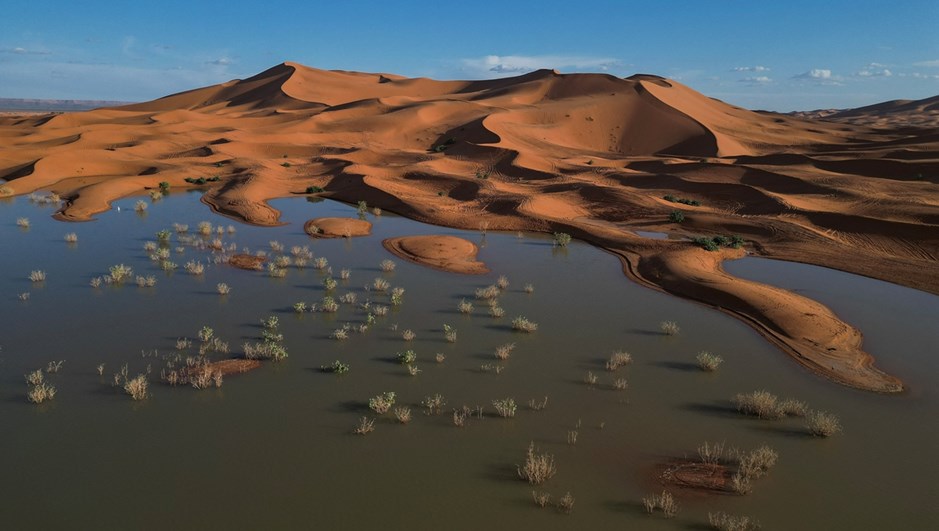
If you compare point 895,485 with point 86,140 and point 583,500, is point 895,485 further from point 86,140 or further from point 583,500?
point 86,140

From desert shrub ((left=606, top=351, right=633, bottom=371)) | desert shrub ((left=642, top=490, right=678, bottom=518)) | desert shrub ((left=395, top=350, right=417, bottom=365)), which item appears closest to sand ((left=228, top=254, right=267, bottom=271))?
desert shrub ((left=395, top=350, right=417, bottom=365))

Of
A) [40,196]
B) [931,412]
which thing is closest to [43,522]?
[931,412]

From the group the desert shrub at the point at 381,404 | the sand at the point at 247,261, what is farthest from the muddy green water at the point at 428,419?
the sand at the point at 247,261

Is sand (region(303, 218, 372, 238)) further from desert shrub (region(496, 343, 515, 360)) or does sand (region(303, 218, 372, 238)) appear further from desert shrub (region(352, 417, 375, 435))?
desert shrub (region(352, 417, 375, 435))

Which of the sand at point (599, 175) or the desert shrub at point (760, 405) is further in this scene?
the sand at point (599, 175)

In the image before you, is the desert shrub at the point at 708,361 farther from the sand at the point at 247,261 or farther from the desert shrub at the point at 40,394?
the sand at the point at 247,261

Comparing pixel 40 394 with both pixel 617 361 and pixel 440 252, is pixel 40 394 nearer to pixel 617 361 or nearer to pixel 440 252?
pixel 617 361
